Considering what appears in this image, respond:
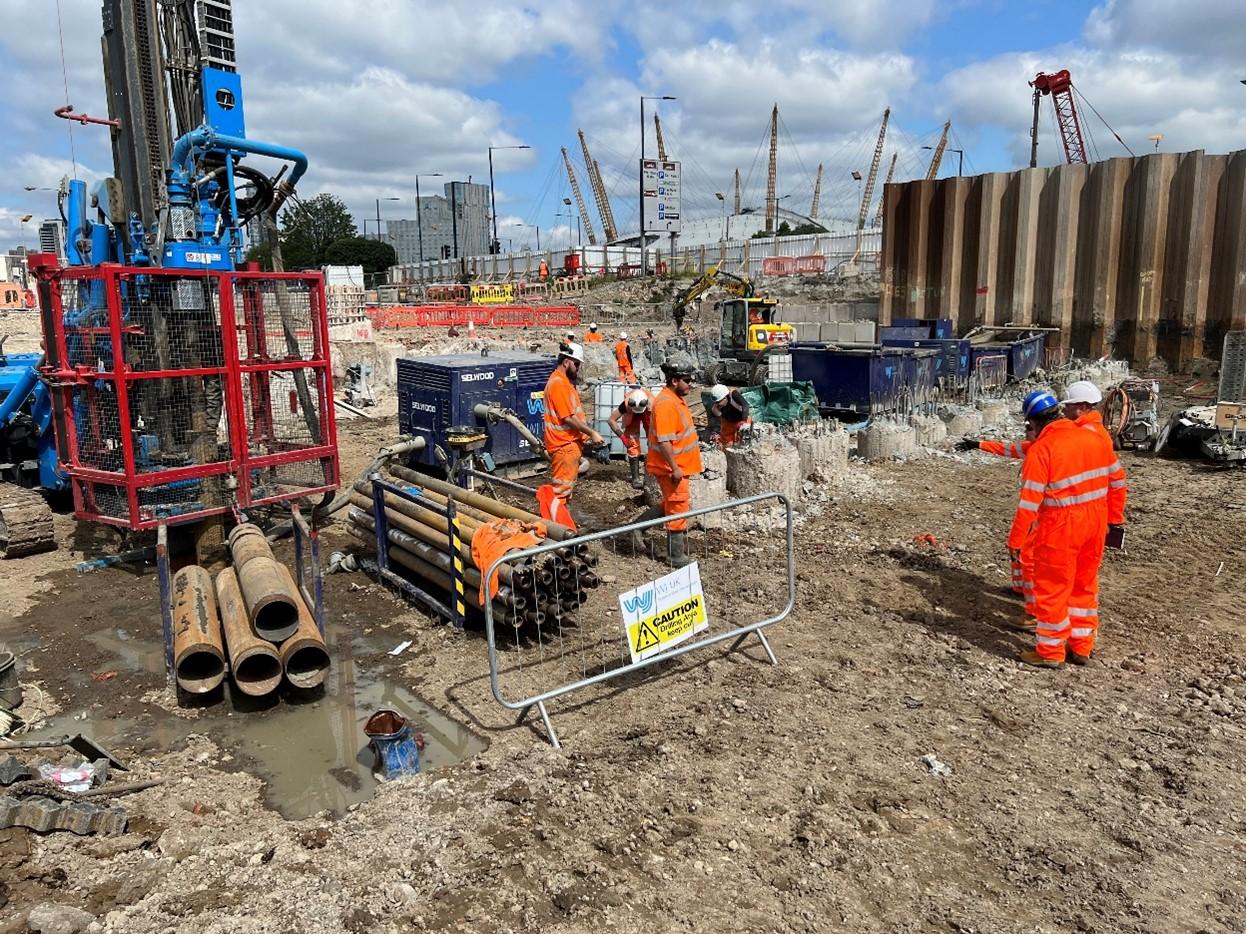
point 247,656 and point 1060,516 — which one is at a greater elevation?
point 1060,516

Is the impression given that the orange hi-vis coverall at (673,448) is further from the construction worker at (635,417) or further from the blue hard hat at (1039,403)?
the blue hard hat at (1039,403)

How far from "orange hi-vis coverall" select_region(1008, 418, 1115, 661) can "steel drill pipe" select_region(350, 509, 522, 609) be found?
11.5ft

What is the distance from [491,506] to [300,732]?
2.40 m

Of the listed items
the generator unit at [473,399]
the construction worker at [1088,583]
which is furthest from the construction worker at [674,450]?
the construction worker at [1088,583]

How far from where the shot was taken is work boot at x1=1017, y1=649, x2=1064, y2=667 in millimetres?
5859

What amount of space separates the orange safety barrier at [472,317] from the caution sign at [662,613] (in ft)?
79.9

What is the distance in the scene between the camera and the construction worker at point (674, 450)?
7.39 meters

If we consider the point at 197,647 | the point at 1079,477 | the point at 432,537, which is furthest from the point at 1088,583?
the point at 197,647

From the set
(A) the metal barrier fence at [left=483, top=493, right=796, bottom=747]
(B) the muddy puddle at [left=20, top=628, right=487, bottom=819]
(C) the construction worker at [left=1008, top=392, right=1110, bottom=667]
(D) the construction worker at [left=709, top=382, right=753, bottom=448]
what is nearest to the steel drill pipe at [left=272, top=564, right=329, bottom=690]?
(B) the muddy puddle at [left=20, top=628, right=487, bottom=819]

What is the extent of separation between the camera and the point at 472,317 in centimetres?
3209

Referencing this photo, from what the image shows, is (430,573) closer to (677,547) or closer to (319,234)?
(677,547)

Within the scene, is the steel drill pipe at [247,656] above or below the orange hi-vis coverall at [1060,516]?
below

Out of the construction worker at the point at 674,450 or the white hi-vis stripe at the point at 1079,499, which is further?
the construction worker at the point at 674,450

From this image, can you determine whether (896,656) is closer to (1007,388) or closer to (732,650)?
(732,650)
